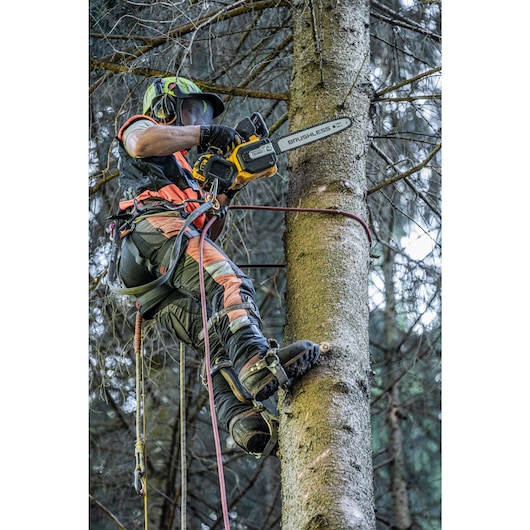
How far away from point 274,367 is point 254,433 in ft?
0.90

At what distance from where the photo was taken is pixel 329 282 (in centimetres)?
223

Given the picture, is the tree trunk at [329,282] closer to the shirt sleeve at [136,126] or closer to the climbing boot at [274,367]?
the climbing boot at [274,367]

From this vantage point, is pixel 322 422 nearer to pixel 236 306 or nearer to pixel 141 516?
pixel 236 306

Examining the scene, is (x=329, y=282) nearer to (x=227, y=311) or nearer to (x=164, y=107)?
(x=227, y=311)

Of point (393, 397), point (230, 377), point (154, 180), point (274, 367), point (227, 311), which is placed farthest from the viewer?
point (393, 397)

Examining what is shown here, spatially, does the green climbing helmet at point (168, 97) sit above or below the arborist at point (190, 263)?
above

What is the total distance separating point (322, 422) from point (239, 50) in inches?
65.9

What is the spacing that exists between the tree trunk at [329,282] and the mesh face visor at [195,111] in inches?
9.8

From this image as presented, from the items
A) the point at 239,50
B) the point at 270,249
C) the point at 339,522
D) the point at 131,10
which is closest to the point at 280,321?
the point at 270,249

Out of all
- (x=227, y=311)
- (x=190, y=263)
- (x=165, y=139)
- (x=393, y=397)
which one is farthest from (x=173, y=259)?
(x=393, y=397)

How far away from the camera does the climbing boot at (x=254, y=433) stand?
2215 millimetres

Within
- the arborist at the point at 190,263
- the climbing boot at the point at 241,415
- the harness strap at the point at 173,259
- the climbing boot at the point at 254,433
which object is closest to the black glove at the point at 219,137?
the arborist at the point at 190,263

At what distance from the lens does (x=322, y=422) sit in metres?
2.01

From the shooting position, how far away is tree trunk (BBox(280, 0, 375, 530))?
1.96m
